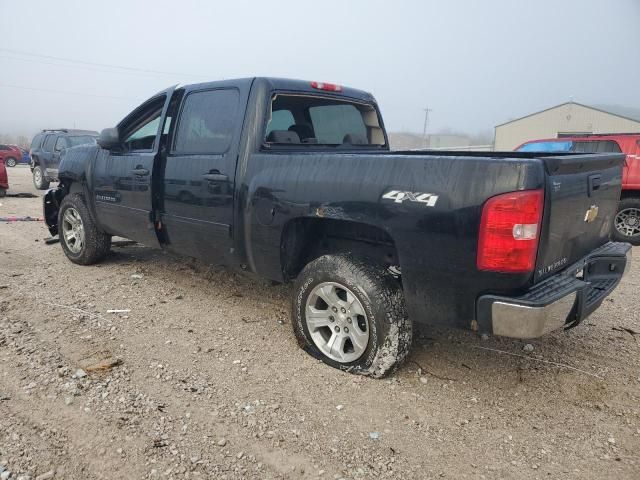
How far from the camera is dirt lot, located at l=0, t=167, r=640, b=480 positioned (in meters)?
2.27

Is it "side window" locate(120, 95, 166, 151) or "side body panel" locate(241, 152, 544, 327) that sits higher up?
"side window" locate(120, 95, 166, 151)

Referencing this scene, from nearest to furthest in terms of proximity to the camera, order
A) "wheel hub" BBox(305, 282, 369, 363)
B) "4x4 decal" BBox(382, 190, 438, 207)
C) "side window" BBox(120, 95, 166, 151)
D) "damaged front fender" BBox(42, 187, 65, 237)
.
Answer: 1. "4x4 decal" BBox(382, 190, 438, 207)
2. "wheel hub" BBox(305, 282, 369, 363)
3. "side window" BBox(120, 95, 166, 151)
4. "damaged front fender" BBox(42, 187, 65, 237)

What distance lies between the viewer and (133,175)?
441 cm

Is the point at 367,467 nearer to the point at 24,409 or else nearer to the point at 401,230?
the point at 401,230

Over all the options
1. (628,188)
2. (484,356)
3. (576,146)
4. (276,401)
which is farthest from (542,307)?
(576,146)

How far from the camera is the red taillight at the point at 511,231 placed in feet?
7.37

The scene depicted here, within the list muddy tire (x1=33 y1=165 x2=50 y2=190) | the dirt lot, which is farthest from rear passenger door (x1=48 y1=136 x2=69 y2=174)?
the dirt lot

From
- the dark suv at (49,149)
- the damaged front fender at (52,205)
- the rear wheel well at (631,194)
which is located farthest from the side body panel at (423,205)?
the dark suv at (49,149)

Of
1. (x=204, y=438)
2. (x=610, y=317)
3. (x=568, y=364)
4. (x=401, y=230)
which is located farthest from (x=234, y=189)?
(x=610, y=317)

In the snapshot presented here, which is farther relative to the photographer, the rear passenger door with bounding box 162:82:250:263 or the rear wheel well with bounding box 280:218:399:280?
the rear passenger door with bounding box 162:82:250:263

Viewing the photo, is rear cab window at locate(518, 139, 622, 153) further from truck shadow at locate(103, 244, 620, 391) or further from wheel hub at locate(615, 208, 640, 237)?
truck shadow at locate(103, 244, 620, 391)

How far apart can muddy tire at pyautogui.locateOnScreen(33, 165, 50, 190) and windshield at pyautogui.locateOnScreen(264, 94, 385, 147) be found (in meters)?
12.4

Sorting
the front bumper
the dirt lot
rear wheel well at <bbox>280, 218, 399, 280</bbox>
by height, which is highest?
rear wheel well at <bbox>280, 218, 399, 280</bbox>

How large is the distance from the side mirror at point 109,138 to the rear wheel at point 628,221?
7.33 metres
